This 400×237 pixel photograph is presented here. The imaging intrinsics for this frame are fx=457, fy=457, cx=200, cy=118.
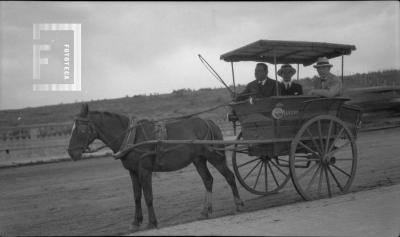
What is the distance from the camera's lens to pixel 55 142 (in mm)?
19625

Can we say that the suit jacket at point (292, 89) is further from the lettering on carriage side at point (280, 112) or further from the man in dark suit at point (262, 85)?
the lettering on carriage side at point (280, 112)

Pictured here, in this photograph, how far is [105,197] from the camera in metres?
9.79

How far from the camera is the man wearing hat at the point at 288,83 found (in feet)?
29.3

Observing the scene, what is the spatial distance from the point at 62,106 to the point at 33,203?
3079cm

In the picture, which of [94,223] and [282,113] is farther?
[282,113]

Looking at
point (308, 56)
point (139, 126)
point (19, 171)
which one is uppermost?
point (308, 56)

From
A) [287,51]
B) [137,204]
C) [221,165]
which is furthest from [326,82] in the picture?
[137,204]

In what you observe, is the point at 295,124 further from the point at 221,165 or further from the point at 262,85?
the point at 221,165

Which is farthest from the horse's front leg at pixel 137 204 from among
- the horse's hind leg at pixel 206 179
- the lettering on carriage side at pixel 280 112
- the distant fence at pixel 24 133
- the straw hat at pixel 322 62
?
the distant fence at pixel 24 133

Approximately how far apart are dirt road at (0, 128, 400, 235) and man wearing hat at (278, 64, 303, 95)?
6.64ft

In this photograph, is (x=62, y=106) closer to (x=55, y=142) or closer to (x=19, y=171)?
(x=55, y=142)

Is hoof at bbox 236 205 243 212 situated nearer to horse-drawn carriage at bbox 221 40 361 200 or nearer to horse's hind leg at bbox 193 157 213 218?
horse's hind leg at bbox 193 157 213 218

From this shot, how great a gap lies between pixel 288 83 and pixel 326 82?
2.37 feet

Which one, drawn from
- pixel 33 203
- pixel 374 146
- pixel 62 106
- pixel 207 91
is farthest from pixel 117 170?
pixel 207 91
